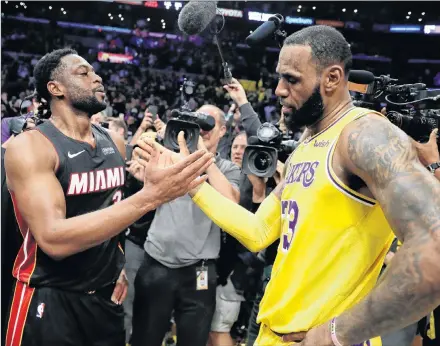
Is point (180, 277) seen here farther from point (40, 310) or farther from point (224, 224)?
point (224, 224)

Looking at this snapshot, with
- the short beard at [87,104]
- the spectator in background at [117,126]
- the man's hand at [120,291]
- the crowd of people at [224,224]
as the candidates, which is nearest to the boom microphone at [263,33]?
the crowd of people at [224,224]

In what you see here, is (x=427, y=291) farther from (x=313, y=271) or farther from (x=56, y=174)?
(x=56, y=174)

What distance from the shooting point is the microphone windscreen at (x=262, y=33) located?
7.19ft

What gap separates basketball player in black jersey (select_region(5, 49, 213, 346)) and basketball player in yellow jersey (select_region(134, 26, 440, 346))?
36 cm

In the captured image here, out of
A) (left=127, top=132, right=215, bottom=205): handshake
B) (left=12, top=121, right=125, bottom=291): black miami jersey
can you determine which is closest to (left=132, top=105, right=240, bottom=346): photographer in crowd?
(left=12, top=121, right=125, bottom=291): black miami jersey

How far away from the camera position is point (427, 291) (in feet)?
3.63

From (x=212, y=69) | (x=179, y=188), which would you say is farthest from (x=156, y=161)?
(x=212, y=69)

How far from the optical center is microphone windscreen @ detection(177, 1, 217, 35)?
2.29m

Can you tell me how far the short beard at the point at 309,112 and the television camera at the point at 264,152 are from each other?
3.70 feet

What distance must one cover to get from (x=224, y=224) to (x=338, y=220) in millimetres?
583

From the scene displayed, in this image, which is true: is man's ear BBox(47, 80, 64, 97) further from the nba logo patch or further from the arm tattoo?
the arm tattoo

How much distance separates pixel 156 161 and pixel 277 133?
1.21 metres

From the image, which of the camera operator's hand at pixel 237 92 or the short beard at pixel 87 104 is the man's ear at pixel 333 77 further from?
the camera operator's hand at pixel 237 92

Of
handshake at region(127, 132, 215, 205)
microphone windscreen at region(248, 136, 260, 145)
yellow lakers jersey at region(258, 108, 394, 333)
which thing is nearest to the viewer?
yellow lakers jersey at region(258, 108, 394, 333)
